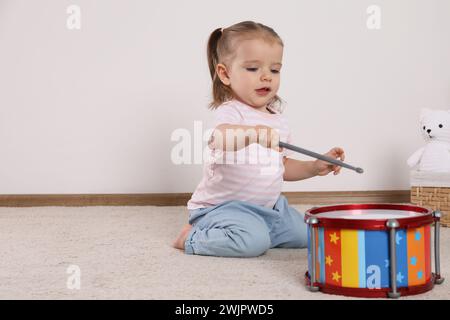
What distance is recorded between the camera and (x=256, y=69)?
1.27 meters

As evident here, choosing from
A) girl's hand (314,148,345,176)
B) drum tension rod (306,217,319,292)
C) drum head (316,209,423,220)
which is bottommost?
drum tension rod (306,217,319,292)

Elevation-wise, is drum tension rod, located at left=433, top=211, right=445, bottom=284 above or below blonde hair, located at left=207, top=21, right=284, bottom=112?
below

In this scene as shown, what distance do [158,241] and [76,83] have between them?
0.71m

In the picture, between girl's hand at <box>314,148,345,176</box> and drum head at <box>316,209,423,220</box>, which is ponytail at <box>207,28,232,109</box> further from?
drum head at <box>316,209,423,220</box>

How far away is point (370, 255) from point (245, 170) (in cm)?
48

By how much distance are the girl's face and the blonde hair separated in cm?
2

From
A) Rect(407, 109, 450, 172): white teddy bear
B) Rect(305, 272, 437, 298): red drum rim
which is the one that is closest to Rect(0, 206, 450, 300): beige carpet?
Rect(305, 272, 437, 298): red drum rim

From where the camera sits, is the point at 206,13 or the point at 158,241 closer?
the point at 158,241

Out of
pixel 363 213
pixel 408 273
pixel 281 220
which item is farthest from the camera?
pixel 281 220

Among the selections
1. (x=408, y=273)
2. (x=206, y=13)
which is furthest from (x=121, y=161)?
(x=408, y=273)

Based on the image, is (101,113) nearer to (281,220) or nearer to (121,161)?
(121,161)

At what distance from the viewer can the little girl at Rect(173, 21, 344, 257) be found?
123 centimetres

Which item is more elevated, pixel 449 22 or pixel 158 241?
pixel 449 22

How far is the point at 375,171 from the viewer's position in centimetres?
191
